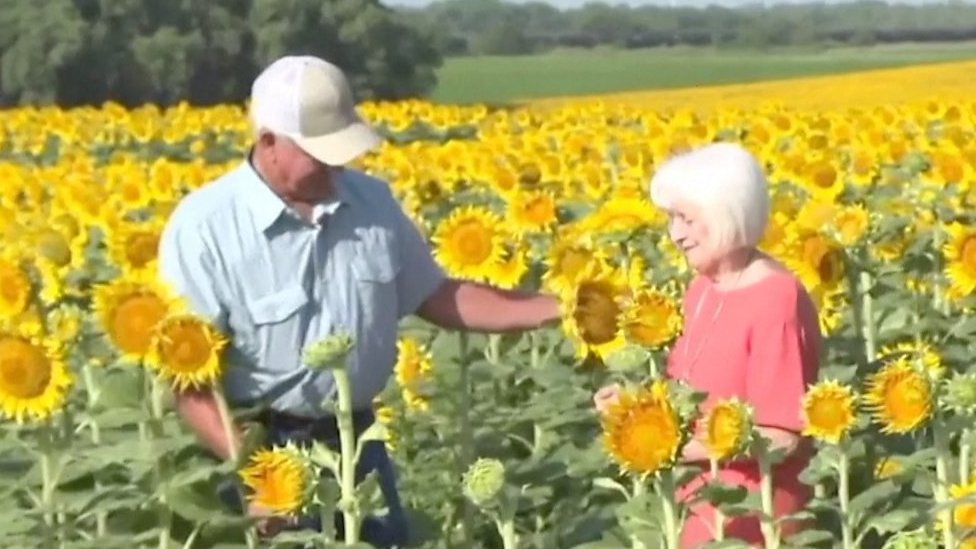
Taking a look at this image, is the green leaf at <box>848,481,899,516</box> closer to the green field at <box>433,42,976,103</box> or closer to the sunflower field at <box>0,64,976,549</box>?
the sunflower field at <box>0,64,976,549</box>

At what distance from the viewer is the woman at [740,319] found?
350cm

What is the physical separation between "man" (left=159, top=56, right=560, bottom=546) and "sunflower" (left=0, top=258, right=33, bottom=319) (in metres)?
0.30

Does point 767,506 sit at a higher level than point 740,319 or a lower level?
lower

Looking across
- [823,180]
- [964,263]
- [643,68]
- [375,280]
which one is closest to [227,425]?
[375,280]

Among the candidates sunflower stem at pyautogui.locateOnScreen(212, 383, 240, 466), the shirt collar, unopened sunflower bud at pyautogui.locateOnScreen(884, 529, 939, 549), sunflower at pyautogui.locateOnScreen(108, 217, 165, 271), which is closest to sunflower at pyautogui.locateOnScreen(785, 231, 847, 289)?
sunflower at pyautogui.locateOnScreen(108, 217, 165, 271)

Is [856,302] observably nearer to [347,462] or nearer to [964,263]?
[964,263]

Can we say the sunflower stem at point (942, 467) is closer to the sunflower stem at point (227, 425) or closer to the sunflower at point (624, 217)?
the sunflower stem at point (227, 425)

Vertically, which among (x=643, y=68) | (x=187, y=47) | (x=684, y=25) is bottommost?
(x=684, y=25)

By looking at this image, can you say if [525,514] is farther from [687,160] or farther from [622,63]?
[622,63]

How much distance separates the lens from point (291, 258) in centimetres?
378

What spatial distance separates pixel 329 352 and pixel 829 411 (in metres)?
0.73

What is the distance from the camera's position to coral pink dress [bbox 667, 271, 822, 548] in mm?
3494

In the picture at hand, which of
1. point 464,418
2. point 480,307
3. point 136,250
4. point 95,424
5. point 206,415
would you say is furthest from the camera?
point 136,250

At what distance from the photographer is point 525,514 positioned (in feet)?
16.6
